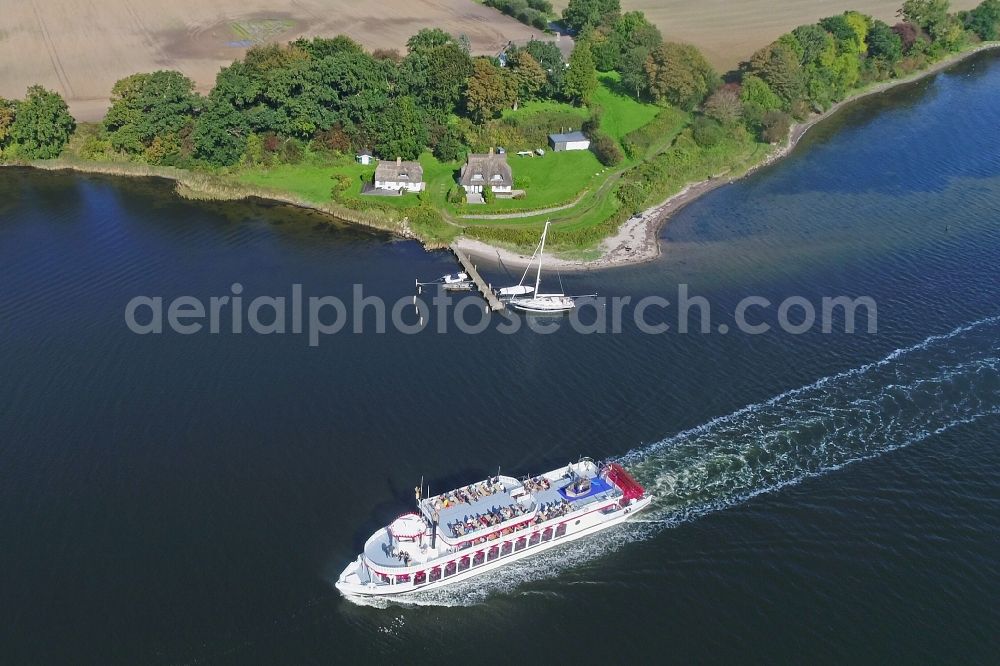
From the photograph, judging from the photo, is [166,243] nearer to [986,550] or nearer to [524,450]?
[524,450]

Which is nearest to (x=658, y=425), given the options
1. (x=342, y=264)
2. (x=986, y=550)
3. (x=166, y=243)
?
(x=986, y=550)

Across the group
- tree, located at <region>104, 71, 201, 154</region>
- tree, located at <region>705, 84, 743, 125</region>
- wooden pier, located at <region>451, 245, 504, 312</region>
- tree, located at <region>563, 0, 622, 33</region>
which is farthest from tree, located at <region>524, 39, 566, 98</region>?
tree, located at <region>104, 71, 201, 154</region>

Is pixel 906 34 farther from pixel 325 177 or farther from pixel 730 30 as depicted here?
pixel 325 177

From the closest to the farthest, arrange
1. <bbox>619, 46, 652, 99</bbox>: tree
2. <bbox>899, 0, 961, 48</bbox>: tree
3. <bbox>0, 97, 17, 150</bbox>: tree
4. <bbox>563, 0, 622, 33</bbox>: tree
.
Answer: <bbox>0, 97, 17, 150</bbox>: tree
<bbox>619, 46, 652, 99</bbox>: tree
<bbox>563, 0, 622, 33</bbox>: tree
<bbox>899, 0, 961, 48</bbox>: tree

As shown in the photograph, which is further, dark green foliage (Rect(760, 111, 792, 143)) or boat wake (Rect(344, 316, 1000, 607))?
dark green foliage (Rect(760, 111, 792, 143))

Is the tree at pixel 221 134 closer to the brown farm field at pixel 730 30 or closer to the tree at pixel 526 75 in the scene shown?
the tree at pixel 526 75

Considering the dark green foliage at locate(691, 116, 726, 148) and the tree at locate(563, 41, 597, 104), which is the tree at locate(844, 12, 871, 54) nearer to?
the dark green foliage at locate(691, 116, 726, 148)

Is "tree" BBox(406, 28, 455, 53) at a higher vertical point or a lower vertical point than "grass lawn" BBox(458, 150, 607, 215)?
higher

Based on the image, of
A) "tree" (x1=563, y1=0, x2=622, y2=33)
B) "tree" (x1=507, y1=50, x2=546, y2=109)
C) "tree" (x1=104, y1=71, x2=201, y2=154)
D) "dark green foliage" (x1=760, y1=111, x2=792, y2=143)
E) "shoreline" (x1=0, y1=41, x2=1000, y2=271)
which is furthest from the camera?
"tree" (x1=563, y1=0, x2=622, y2=33)
